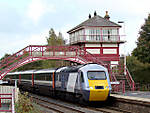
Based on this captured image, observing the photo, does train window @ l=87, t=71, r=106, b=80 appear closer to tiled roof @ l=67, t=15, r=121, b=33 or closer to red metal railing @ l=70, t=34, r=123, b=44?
red metal railing @ l=70, t=34, r=123, b=44

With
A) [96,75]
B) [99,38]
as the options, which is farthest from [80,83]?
[99,38]

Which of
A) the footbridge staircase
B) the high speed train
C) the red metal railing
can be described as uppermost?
the red metal railing

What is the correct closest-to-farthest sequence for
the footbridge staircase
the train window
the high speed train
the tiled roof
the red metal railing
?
the high speed train
the train window
the footbridge staircase
the red metal railing
the tiled roof

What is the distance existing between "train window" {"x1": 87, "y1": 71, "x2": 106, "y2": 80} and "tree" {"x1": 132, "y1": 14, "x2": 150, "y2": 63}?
77.6 feet

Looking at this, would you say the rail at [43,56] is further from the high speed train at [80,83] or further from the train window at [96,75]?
the train window at [96,75]

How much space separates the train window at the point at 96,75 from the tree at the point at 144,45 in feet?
77.6

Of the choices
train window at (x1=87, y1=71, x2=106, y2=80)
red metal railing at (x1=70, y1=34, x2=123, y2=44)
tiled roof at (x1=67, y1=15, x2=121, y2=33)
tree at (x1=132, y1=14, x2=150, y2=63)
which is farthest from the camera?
tree at (x1=132, y1=14, x2=150, y2=63)

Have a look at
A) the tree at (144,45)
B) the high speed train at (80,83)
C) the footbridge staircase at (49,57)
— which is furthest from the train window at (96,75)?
the tree at (144,45)

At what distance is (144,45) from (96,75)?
24560 millimetres

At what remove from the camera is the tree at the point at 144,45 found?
41.9 meters

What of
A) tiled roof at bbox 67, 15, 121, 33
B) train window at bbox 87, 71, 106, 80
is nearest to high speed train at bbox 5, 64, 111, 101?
train window at bbox 87, 71, 106, 80

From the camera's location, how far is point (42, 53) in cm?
2977

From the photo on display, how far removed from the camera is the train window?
19.0 m

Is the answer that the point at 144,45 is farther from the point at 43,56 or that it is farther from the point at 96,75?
the point at 96,75
